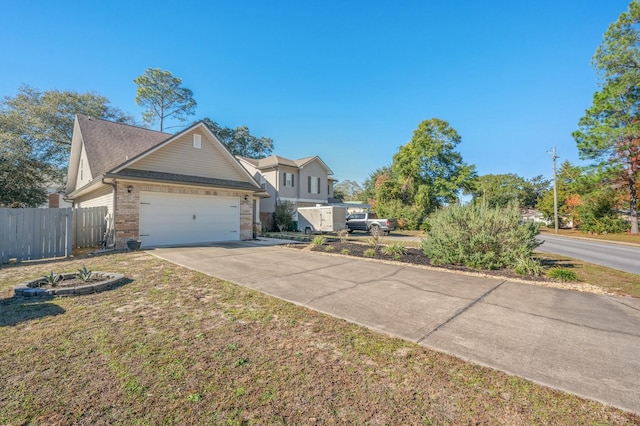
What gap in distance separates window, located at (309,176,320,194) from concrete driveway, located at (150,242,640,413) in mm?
18921

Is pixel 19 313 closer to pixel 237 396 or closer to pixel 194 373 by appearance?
pixel 194 373

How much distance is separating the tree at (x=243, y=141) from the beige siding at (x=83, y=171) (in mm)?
19905

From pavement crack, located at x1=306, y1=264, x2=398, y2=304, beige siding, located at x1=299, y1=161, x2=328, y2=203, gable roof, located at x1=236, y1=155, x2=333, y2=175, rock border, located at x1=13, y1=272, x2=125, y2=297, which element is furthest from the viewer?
beige siding, located at x1=299, y1=161, x2=328, y2=203

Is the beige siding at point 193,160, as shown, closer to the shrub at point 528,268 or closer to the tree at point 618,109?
the shrub at point 528,268

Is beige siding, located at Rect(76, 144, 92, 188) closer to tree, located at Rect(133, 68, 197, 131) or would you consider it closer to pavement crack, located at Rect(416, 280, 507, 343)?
tree, located at Rect(133, 68, 197, 131)

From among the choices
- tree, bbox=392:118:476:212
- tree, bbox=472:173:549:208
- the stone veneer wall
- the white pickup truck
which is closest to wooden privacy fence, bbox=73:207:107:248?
the stone veneer wall

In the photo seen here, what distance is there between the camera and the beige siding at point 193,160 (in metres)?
11.6

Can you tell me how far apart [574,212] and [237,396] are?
36.3m

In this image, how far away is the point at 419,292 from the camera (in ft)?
17.2

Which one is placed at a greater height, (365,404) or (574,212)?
(574,212)

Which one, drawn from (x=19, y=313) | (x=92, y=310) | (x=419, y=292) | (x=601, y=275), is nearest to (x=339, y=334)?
(x=419, y=292)

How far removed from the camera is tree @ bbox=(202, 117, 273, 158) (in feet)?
116

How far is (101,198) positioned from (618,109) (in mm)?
35728

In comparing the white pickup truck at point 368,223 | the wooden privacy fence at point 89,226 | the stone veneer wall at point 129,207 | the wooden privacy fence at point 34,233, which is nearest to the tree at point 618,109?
the white pickup truck at point 368,223
